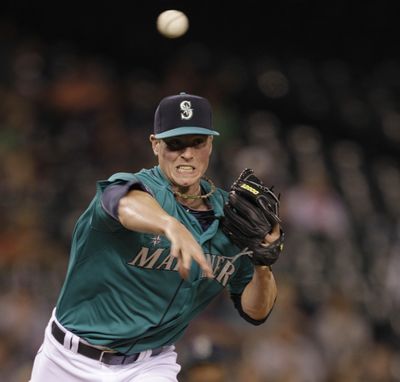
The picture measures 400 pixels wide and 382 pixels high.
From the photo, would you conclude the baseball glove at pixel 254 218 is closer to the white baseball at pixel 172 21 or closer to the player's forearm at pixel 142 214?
the player's forearm at pixel 142 214

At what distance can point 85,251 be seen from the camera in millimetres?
3943

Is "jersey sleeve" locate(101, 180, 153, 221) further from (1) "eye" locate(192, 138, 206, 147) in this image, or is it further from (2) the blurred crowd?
(2) the blurred crowd

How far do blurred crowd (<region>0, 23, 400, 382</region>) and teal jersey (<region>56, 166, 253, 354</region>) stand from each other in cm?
175

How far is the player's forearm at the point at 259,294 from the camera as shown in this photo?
13.6ft

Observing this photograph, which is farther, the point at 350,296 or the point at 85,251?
the point at 350,296

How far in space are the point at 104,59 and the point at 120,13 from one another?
945 millimetres

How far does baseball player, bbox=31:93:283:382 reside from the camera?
3912 millimetres

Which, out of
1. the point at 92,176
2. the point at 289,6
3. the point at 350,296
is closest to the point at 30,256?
the point at 92,176

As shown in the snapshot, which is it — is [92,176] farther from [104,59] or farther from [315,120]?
[315,120]

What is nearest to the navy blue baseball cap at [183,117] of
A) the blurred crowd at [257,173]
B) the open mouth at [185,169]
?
the open mouth at [185,169]

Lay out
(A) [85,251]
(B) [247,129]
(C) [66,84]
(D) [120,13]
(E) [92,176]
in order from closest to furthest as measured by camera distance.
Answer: (A) [85,251], (E) [92,176], (C) [66,84], (B) [247,129], (D) [120,13]

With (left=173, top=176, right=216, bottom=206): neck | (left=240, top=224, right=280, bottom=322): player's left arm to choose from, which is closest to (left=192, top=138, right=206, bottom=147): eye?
Result: (left=173, top=176, right=216, bottom=206): neck

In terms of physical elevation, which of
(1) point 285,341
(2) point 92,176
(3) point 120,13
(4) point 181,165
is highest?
(3) point 120,13

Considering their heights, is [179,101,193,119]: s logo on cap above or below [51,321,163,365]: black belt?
above
